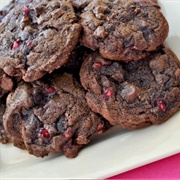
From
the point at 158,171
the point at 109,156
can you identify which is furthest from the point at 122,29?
the point at 158,171

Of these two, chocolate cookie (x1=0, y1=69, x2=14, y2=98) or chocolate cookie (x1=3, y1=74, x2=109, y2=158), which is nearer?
chocolate cookie (x1=3, y1=74, x2=109, y2=158)

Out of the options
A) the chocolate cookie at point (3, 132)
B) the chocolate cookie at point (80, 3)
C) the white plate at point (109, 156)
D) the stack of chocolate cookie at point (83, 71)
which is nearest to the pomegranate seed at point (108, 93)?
the stack of chocolate cookie at point (83, 71)

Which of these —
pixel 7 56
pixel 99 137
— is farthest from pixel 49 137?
pixel 7 56

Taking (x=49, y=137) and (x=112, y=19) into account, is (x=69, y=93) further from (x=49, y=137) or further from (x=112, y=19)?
(x=112, y=19)

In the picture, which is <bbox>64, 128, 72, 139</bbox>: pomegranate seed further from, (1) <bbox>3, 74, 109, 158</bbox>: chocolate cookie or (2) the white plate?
(2) the white plate

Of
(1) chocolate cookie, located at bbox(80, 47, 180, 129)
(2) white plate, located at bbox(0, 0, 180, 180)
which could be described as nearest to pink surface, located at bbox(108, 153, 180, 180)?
(2) white plate, located at bbox(0, 0, 180, 180)

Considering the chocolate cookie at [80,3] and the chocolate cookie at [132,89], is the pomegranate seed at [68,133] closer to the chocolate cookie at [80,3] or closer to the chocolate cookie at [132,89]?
the chocolate cookie at [132,89]
